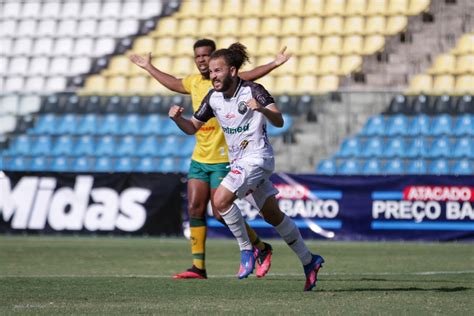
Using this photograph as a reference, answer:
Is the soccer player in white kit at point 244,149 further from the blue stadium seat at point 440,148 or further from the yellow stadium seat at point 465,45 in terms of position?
the yellow stadium seat at point 465,45

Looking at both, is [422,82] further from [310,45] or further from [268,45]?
[268,45]

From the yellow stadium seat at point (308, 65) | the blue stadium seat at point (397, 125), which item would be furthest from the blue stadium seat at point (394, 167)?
the yellow stadium seat at point (308, 65)

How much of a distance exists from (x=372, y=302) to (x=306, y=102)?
13911 millimetres

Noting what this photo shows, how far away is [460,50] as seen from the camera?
2306 cm

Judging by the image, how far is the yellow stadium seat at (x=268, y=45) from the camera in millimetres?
24864

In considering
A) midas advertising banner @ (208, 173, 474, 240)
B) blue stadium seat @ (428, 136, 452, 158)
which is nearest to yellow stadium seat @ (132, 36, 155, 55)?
midas advertising banner @ (208, 173, 474, 240)

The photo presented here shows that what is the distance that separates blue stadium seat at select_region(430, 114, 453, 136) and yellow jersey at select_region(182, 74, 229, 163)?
10.1 m

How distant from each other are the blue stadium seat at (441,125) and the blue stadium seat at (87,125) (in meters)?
7.25

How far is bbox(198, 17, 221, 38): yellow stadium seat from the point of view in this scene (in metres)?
25.7

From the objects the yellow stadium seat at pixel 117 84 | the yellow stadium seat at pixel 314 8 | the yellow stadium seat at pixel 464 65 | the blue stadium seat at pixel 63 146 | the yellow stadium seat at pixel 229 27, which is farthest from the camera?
the yellow stadium seat at pixel 229 27

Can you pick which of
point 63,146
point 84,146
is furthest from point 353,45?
point 63,146

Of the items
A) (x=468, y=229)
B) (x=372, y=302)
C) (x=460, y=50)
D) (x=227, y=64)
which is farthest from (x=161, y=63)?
(x=372, y=302)

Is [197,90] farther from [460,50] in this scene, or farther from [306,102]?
[460,50]

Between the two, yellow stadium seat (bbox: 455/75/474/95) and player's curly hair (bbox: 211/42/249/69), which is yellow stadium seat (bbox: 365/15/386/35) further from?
player's curly hair (bbox: 211/42/249/69)
